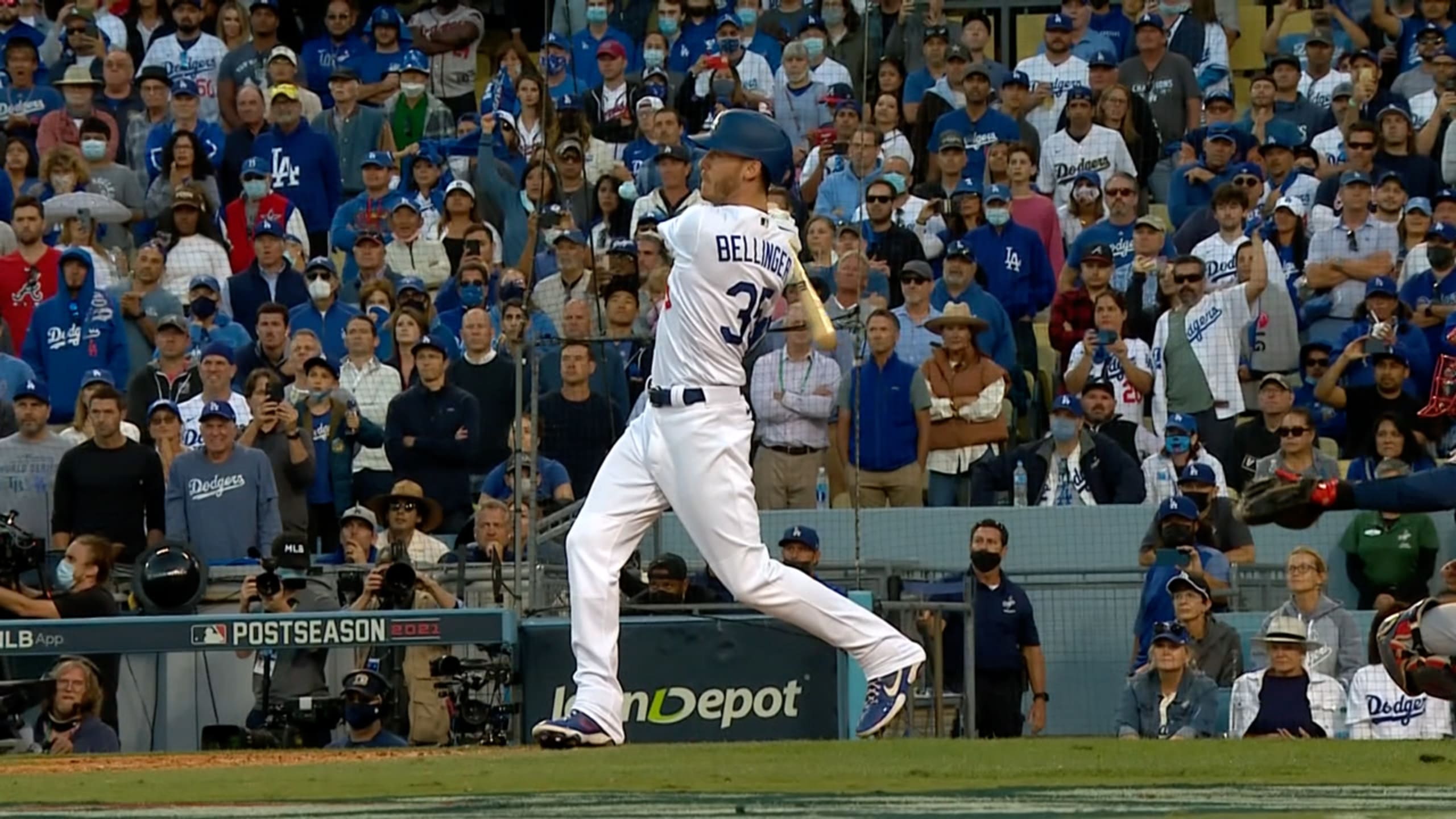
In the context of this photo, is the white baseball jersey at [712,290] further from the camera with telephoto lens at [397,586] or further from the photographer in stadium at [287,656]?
the camera with telephoto lens at [397,586]

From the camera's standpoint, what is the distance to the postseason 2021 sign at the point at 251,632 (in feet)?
36.2

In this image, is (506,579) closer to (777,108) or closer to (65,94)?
(777,108)

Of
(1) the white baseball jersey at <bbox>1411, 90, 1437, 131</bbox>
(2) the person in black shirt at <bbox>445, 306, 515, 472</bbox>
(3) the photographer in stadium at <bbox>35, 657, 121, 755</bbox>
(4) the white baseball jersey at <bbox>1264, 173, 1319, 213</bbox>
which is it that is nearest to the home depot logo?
(3) the photographer in stadium at <bbox>35, 657, 121, 755</bbox>

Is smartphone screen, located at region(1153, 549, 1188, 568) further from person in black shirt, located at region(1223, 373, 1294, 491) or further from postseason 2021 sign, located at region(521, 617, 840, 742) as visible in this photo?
postseason 2021 sign, located at region(521, 617, 840, 742)

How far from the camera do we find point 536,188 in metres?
14.3

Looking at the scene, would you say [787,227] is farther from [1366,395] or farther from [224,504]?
[1366,395]

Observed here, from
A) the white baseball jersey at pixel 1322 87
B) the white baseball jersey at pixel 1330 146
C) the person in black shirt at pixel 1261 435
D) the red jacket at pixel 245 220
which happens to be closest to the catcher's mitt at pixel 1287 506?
the person in black shirt at pixel 1261 435

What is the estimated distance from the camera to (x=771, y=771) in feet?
26.6

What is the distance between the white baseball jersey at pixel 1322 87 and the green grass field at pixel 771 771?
9.73m

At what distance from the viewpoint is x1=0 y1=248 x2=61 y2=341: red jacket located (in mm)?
16781

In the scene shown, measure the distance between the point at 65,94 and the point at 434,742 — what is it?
368 inches

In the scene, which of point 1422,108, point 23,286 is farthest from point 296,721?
point 1422,108

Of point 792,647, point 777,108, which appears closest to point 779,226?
point 792,647

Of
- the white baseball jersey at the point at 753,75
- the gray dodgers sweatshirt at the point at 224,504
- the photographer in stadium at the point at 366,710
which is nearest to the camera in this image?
the photographer in stadium at the point at 366,710
